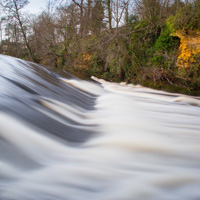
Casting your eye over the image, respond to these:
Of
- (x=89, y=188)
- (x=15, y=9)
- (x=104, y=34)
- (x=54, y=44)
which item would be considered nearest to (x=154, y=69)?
(x=104, y=34)

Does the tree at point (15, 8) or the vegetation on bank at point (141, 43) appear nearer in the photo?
the vegetation on bank at point (141, 43)

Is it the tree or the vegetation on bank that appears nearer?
the vegetation on bank

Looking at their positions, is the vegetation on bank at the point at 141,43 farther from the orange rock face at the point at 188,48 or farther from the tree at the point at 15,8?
the tree at the point at 15,8

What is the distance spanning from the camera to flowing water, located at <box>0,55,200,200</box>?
Answer: 123cm

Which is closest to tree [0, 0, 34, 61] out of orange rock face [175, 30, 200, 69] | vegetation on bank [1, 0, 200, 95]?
vegetation on bank [1, 0, 200, 95]

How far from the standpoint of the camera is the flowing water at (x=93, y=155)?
4.03ft

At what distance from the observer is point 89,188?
50.2 inches

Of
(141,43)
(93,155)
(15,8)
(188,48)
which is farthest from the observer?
(15,8)

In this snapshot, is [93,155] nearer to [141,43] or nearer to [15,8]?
[141,43]

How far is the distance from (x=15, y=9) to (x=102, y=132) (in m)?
18.2

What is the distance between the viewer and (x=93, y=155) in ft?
5.86

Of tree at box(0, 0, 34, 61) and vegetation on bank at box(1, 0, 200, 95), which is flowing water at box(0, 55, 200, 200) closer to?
vegetation on bank at box(1, 0, 200, 95)

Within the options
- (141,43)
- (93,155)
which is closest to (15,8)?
(141,43)

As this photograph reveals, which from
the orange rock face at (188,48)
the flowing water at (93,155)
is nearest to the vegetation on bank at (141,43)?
the orange rock face at (188,48)
